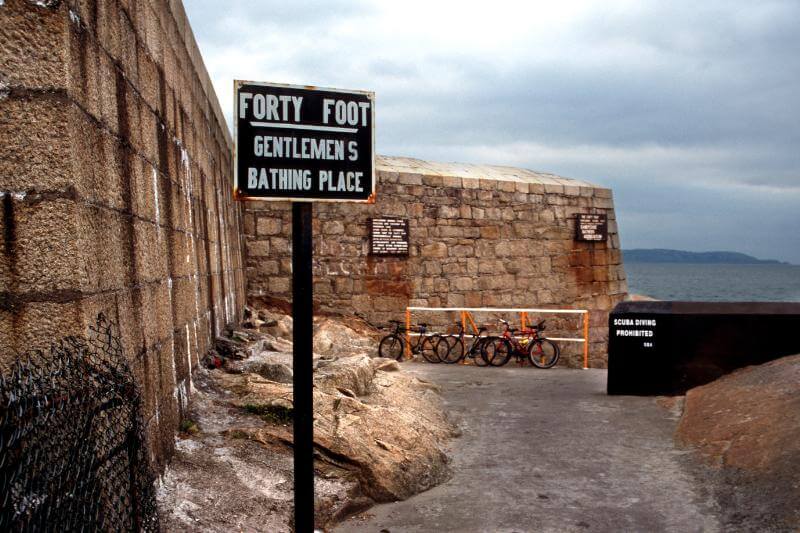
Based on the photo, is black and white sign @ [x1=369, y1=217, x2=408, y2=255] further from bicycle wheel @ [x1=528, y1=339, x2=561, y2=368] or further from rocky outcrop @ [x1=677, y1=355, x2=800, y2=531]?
rocky outcrop @ [x1=677, y1=355, x2=800, y2=531]

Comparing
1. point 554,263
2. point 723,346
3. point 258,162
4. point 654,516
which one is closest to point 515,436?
point 654,516

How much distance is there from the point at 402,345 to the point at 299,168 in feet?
31.9

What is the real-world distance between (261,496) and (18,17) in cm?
283

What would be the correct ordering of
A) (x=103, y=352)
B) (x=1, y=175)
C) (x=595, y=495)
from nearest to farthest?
1. (x=1, y=175)
2. (x=103, y=352)
3. (x=595, y=495)

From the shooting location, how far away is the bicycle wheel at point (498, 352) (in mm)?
12484

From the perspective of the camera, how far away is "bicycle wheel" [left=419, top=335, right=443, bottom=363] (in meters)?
12.8

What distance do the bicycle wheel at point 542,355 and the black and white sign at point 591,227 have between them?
2.83 meters

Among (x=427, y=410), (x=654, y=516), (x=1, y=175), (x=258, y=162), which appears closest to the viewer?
(x=1, y=175)

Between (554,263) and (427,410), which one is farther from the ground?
(554,263)

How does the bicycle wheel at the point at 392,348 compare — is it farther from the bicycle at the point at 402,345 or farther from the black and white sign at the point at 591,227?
the black and white sign at the point at 591,227

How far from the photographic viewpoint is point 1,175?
2566 mm

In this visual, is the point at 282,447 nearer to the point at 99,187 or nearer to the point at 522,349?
the point at 99,187

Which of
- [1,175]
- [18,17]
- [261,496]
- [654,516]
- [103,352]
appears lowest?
[654,516]

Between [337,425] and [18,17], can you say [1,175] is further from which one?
[337,425]
